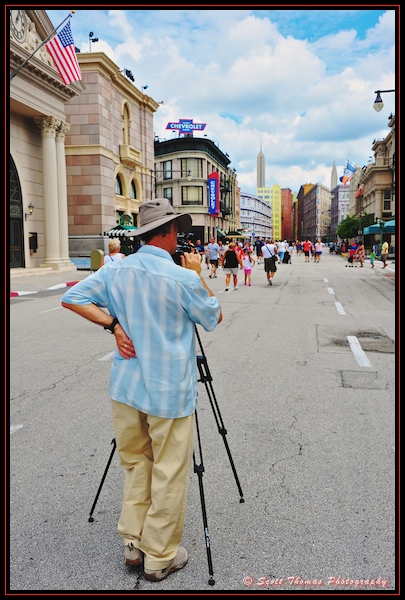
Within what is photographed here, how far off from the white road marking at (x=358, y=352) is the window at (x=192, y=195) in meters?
65.7

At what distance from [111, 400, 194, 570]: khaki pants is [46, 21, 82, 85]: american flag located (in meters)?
20.7

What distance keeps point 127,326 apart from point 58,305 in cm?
1293

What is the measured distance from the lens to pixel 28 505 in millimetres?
3439

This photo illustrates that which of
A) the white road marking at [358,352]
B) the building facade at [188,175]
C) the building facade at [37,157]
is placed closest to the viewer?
the white road marking at [358,352]

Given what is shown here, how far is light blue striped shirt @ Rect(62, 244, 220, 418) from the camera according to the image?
2.55m

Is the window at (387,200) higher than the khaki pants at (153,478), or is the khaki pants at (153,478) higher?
the window at (387,200)

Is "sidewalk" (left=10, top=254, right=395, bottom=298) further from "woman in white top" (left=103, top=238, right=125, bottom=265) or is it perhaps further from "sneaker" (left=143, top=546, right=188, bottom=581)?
"sneaker" (left=143, top=546, right=188, bottom=581)

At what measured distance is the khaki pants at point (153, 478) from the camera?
2.60 meters

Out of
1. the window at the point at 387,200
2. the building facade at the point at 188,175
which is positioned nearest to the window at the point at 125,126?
the building facade at the point at 188,175

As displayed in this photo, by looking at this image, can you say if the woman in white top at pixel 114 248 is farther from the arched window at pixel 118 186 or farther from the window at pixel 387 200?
the window at pixel 387 200

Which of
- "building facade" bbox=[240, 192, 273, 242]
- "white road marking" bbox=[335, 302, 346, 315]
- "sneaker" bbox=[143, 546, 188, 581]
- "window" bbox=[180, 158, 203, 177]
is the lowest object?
"sneaker" bbox=[143, 546, 188, 581]

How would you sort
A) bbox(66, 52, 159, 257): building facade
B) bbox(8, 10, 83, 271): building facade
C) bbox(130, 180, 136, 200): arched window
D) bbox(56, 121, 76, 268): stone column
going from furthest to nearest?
bbox(130, 180, 136, 200): arched window
bbox(66, 52, 159, 257): building facade
bbox(56, 121, 76, 268): stone column
bbox(8, 10, 83, 271): building facade

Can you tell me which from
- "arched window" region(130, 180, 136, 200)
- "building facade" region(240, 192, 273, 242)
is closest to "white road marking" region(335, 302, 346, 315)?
"arched window" region(130, 180, 136, 200)
